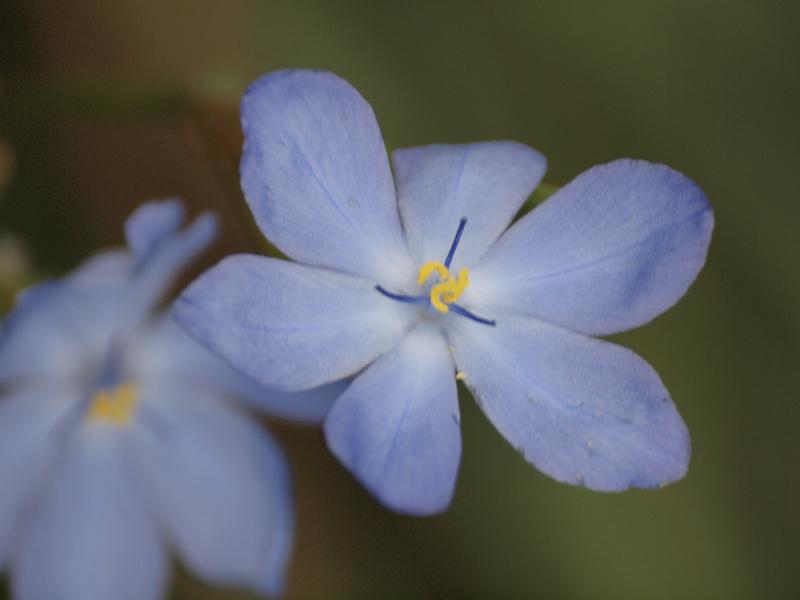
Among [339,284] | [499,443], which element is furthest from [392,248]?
[499,443]

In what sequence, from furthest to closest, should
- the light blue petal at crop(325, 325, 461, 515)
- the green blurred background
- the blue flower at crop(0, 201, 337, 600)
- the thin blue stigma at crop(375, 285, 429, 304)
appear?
the green blurred background
the blue flower at crop(0, 201, 337, 600)
the thin blue stigma at crop(375, 285, 429, 304)
the light blue petal at crop(325, 325, 461, 515)

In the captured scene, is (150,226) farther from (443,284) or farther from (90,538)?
(90,538)

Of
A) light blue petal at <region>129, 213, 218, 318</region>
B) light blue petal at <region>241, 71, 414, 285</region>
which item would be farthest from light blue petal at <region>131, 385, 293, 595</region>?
light blue petal at <region>241, 71, 414, 285</region>

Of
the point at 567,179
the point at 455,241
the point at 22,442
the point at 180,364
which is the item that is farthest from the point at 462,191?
the point at 567,179

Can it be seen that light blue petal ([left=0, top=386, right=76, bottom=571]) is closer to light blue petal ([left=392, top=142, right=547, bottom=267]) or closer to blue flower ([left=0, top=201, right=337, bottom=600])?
blue flower ([left=0, top=201, right=337, bottom=600])

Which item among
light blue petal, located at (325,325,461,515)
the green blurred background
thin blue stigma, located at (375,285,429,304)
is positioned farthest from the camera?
the green blurred background

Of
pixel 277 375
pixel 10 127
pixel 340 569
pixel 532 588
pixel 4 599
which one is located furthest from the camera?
A: pixel 340 569

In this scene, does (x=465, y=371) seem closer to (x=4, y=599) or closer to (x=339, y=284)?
(x=339, y=284)
